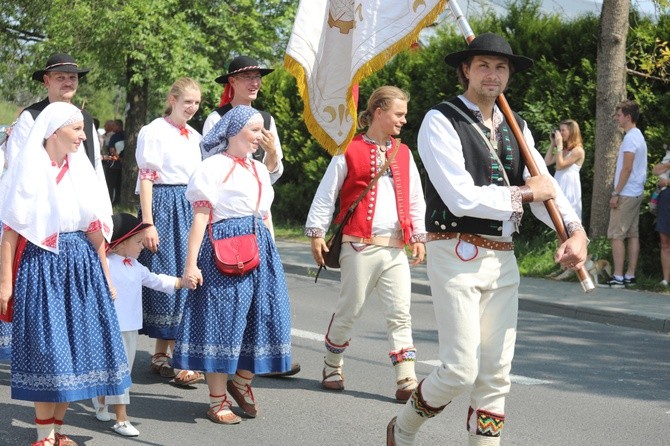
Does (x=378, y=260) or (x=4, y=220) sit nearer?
(x=4, y=220)

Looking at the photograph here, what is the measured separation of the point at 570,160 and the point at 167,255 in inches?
260

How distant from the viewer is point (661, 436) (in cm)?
639

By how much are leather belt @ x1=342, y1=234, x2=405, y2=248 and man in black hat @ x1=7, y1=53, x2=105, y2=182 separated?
5.32ft

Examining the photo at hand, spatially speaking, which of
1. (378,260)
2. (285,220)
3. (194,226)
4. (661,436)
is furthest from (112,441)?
(285,220)

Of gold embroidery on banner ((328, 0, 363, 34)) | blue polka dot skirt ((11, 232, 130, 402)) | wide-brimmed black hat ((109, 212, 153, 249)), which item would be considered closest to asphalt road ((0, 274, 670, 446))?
blue polka dot skirt ((11, 232, 130, 402))

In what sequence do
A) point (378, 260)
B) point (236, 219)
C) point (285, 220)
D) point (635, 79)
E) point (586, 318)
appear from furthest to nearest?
point (285, 220) → point (635, 79) → point (586, 318) → point (378, 260) → point (236, 219)

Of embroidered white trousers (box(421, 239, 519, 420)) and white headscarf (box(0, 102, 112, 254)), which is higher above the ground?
white headscarf (box(0, 102, 112, 254))

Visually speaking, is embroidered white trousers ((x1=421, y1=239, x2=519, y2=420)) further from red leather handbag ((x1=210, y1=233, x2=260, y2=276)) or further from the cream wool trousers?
the cream wool trousers

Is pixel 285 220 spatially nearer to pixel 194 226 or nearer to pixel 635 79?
pixel 635 79

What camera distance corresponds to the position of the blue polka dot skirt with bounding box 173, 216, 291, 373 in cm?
645

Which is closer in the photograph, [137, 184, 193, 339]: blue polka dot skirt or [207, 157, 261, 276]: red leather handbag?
[207, 157, 261, 276]: red leather handbag

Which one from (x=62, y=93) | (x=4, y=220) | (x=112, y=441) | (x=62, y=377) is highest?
(x=62, y=93)

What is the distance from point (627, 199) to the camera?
12875 mm

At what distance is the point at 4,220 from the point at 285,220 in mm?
15013
